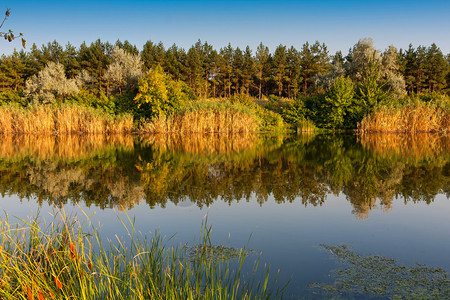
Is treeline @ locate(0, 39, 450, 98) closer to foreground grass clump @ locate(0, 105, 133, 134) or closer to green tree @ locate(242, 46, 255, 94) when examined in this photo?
green tree @ locate(242, 46, 255, 94)

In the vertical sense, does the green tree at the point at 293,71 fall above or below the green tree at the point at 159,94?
above

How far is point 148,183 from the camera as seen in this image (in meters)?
10.8

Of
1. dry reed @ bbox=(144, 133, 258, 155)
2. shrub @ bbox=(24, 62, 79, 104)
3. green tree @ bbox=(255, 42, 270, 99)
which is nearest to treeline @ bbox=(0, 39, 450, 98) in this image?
green tree @ bbox=(255, 42, 270, 99)

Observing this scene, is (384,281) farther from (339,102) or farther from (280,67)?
(280,67)

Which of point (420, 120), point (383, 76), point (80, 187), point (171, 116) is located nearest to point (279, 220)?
point (80, 187)

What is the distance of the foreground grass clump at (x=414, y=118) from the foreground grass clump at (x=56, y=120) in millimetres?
27123

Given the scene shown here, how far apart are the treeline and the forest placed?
9.1 inches

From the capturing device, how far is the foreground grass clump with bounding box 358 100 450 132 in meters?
32.7

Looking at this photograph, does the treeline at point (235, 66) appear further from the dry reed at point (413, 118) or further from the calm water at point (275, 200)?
the calm water at point (275, 200)

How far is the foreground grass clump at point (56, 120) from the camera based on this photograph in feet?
108

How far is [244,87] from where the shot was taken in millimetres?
70312

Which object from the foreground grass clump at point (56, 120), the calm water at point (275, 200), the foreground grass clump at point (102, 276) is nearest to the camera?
the foreground grass clump at point (102, 276)

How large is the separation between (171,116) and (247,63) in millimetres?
37298

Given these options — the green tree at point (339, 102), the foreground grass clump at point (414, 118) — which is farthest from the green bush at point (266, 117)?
the foreground grass clump at point (414, 118)
